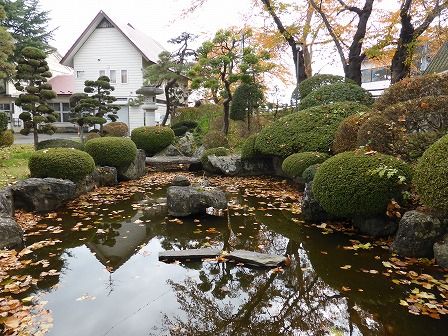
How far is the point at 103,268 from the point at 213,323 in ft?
6.31

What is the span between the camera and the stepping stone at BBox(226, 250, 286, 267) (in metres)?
4.55

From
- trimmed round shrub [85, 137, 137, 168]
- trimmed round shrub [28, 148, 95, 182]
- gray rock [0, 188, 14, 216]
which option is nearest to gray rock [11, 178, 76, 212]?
gray rock [0, 188, 14, 216]

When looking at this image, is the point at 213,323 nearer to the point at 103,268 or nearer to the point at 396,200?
the point at 103,268

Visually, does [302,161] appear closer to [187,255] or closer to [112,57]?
[187,255]

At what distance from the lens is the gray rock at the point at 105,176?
1005 cm

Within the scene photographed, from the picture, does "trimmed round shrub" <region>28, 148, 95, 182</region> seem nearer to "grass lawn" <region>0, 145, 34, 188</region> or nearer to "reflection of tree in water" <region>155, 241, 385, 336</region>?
"grass lawn" <region>0, 145, 34, 188</region>

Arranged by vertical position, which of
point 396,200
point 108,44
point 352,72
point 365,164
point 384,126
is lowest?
point 396,200

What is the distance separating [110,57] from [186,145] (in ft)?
44.6

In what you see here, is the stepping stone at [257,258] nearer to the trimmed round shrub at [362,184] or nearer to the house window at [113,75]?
the trimmed round shrub at [362,184]

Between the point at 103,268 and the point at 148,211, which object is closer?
the point at 103,268

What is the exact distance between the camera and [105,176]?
33.7ft

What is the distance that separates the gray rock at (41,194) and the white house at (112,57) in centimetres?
1867

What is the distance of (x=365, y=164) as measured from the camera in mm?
5613

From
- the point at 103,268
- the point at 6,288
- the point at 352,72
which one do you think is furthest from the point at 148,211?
the point at 352,72
